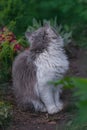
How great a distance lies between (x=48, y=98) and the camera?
561 cm

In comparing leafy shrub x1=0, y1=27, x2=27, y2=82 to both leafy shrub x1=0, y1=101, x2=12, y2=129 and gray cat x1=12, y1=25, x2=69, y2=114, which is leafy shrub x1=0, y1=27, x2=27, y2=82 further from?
leafy shrub x1=0, y1=101, x2=12, y2=129

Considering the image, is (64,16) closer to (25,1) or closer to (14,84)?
(25,1)

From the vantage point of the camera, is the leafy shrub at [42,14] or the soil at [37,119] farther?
the leafy shrub at [42,14]

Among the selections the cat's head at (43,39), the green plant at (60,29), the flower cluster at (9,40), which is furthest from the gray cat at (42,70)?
the green plant at (60,29)

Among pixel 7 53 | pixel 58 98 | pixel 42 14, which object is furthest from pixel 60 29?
pixel 58 98

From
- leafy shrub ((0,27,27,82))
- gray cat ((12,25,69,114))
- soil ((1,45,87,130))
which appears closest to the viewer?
soil ((1,45,87,130))

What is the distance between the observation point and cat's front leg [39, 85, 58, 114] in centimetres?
552

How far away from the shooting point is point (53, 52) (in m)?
5.54

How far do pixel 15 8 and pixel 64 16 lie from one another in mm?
948

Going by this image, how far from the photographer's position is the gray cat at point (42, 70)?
5.47m

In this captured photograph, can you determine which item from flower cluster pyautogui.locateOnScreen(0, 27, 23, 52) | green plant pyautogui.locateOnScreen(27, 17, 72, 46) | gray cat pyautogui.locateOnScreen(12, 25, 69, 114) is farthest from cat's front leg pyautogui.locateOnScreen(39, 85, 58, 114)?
green plant pyautogui.locateOnScreen(27, 17, 72, 46)

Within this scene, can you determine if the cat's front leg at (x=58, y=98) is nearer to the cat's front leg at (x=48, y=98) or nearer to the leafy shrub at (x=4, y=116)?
the cat's front leg at (x=48, y=98)

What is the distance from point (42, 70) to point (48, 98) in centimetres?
39

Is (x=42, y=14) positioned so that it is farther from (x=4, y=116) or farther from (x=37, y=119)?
(x=4, y=116)
